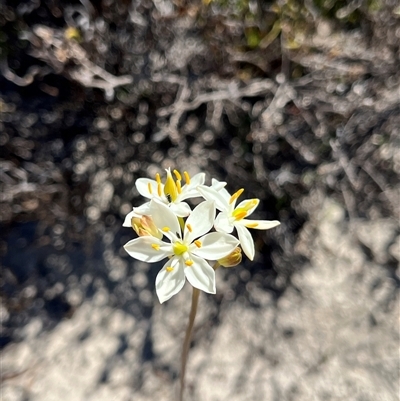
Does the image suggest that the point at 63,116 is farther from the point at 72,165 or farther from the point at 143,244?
the point at 143,244

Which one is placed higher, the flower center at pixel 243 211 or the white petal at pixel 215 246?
the flower center at pixel 243 211

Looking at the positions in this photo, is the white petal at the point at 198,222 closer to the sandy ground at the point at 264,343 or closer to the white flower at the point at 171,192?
the white flower at the point at 171,192

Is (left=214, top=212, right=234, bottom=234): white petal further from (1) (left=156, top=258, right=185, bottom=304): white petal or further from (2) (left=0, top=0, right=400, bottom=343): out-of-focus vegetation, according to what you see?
(2) (left=0, top=0, right=400, bottom=343): out-of-focus vegetation

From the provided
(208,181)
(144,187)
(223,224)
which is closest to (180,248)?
(223,224)

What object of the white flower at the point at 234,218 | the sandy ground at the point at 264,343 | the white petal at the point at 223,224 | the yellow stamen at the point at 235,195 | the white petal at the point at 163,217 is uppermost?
the yellow stamen at the point at 235,195

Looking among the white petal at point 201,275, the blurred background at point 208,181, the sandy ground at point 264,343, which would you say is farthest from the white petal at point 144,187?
the sandy ground at point 264,343

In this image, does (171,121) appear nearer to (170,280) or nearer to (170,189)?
(170,189)

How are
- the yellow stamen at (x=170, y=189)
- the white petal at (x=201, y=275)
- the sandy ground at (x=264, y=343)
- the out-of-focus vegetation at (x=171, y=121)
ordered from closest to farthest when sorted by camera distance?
the white petal at (x=201, y=275) < the yellow stamen at (x=170, y=189) < the sandy ground at (x=264, y=343) < the out-of-focus vegetation at (x=171, y=121)
